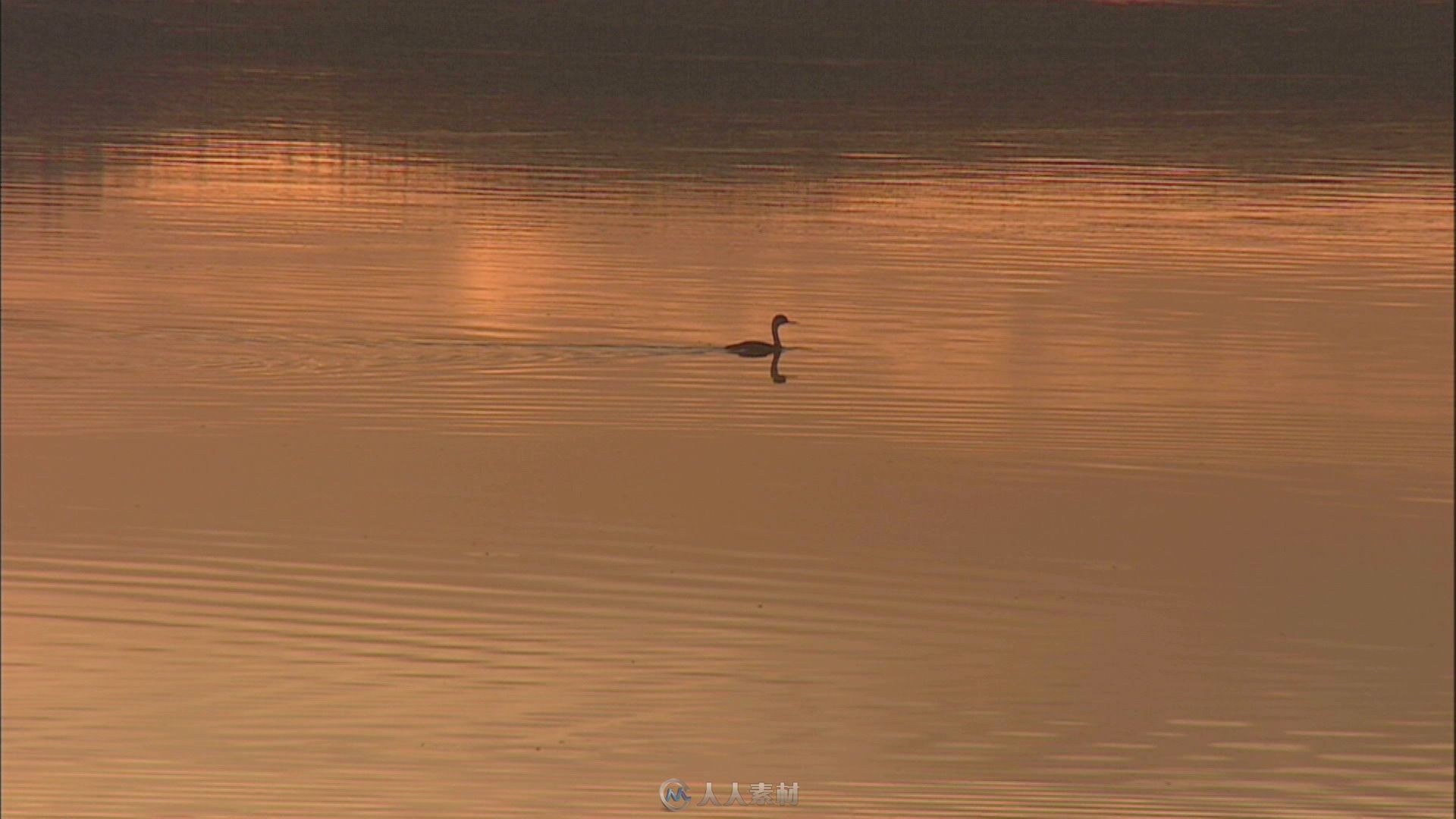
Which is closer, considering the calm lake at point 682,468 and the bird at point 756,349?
the calm lake at point 682,468

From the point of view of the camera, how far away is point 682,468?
12289 millimetres

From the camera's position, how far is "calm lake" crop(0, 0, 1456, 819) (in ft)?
27.2

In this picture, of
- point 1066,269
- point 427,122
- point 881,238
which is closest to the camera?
point 1066,269

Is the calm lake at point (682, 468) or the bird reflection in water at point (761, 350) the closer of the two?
the calm lake at point (682, 468)

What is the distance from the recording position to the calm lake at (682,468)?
27.2ft

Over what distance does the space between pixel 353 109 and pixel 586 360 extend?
20993 mm

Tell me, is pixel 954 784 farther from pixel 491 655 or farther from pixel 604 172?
pixel 604 172

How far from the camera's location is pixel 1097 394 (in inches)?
562

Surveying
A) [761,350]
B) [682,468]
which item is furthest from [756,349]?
[682,468]

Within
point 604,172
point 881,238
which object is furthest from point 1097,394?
point 604,172

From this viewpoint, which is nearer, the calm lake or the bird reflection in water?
the calm lake

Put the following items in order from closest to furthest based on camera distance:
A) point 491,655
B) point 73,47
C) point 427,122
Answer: point 491,655 → point 427,122 → point 73,47

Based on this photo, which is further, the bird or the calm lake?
the bird

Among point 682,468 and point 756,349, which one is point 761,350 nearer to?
point 756,349
